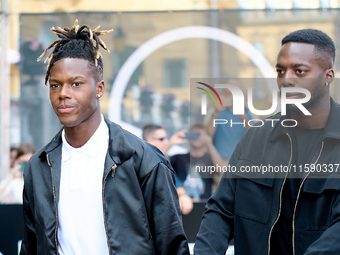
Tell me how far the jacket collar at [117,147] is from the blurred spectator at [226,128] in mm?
1649

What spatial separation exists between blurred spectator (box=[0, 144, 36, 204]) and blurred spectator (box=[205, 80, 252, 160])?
2372 mm

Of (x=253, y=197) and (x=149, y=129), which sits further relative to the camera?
(x=149, y=129)

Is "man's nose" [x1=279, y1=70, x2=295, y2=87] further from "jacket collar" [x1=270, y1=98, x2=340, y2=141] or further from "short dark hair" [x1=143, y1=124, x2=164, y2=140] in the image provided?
"short dark hair" [x1=143, y1=124, x2=164, y2=140]

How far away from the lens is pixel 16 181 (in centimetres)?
591

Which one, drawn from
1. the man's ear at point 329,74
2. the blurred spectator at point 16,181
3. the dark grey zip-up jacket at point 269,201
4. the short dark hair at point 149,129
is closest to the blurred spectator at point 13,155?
the blurred spectator at point 16,181

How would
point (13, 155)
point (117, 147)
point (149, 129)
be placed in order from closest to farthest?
1. point (117, 147)
2. point (149, 129)
3. point (13, 155)

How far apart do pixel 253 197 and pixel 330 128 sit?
0.57 m

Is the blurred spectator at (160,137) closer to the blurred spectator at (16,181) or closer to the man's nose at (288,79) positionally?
the blurred spectator at (16,181)

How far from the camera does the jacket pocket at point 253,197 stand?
2.66 m

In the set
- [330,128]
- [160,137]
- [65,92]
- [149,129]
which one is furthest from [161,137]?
[330,128]

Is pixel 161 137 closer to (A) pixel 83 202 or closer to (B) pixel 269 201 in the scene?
(A) pixel 83 202

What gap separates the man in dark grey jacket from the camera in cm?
251

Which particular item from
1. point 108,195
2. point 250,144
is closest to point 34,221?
point 108,195

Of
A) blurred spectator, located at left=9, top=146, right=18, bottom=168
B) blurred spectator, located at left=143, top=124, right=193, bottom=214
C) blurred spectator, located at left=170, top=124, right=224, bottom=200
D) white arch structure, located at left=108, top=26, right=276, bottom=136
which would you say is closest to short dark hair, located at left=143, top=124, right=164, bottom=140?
blurred spectator, located at left=143, top=124, right=193, bottom=214
